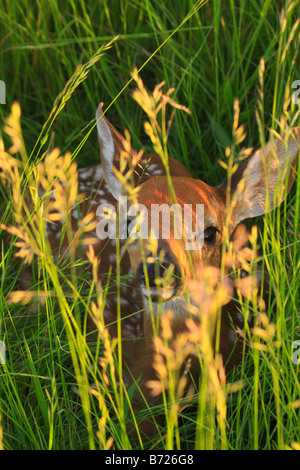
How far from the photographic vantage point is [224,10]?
3.46 m

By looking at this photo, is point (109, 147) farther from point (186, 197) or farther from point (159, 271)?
point (159, 271)

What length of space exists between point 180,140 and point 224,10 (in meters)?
0.79

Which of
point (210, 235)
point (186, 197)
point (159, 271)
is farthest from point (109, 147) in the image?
point (159, 271)

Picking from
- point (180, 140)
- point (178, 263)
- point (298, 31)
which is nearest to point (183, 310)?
point (178, 263)

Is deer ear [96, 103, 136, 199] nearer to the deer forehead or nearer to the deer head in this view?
the deer head

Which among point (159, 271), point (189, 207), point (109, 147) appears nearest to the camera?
point (159, 271)

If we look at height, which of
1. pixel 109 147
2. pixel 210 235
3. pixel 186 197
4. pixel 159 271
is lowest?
pixel 159 271

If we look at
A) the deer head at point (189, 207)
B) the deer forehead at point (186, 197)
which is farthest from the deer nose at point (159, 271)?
the deer forehead at point (186, 197)

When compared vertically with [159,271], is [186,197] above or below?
above

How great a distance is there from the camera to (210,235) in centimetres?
252

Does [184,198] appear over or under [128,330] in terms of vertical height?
over

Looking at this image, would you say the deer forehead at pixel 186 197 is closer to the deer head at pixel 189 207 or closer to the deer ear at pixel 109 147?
the deer head at pixel 189 207

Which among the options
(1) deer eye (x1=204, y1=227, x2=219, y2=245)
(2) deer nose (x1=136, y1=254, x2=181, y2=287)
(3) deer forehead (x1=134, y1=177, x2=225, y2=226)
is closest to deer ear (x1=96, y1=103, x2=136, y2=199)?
(3) deer forehead (x1=134, y1=177, x2=225, y2=226)
